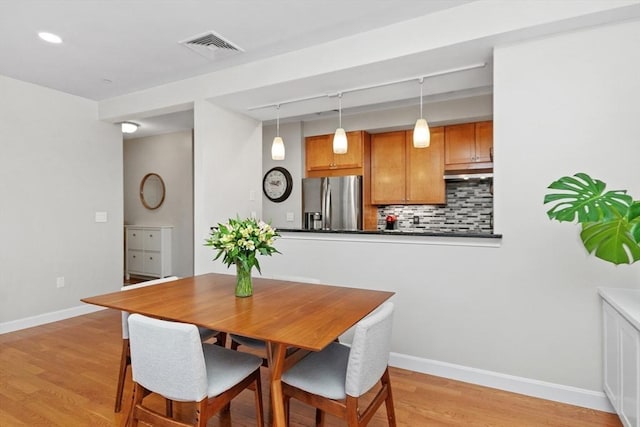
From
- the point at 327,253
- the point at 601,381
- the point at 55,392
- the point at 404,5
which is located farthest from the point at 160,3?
the point at 601,381

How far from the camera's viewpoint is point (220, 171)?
3.64m

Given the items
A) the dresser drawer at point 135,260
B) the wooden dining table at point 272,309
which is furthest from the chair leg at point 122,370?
the dresser drawer at point 135,260

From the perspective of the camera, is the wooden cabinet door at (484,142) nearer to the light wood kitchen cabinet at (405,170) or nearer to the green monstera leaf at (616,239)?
the light wood kitchen cabinet at (405,170)

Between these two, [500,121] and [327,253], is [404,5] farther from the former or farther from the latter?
[327,253]

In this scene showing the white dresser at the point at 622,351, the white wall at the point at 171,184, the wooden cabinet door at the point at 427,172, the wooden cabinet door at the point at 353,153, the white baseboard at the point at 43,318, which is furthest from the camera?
the white wall at the point at 171,184

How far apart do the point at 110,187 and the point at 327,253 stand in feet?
10.5

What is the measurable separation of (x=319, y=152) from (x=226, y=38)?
8.10ft

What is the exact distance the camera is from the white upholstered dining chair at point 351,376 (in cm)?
145

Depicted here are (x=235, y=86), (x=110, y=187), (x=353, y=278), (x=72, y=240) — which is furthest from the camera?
(x=110, y=187)

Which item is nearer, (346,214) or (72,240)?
(72,240)

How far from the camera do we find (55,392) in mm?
2371

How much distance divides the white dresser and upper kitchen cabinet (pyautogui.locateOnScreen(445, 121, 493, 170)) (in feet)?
8.02

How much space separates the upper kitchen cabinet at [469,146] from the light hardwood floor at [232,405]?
8.80 ft

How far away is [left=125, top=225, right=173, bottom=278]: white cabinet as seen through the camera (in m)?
5.86
